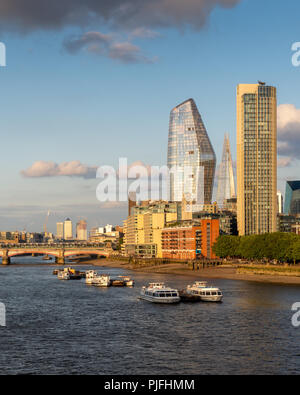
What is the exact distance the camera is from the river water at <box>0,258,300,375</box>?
51.3 meters

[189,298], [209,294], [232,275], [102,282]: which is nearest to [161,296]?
[189,298]

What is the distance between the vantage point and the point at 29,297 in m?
107

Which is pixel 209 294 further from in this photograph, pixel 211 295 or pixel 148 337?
pixel 148 337

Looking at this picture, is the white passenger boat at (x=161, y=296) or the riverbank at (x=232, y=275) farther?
the riverbank at (x=232, y=275)

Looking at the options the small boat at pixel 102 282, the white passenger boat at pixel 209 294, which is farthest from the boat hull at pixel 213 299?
the small boat at pixel 102 282

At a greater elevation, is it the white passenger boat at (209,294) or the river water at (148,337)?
the white passenger boat at (209,294)

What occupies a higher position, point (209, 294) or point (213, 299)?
point (209, 294)

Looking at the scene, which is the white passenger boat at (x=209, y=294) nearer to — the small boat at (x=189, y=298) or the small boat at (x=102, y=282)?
the small boat at (x=189, y=298)

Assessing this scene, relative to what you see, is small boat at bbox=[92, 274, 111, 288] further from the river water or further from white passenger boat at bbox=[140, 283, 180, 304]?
white passenger boat at bbox=[140, 283, 180, 304]

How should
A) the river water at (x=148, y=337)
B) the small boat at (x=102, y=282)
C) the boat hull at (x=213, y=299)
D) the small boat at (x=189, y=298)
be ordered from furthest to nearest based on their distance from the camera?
the small boat at (x=102, y=282), the small boat at (x=189, y=298), the boat hull at (x=213, y=299), the river water at (x=148, y=337)

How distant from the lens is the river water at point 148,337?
5134 cm

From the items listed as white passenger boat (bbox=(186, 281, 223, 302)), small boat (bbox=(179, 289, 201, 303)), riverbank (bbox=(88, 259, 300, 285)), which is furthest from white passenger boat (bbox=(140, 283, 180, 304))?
riverbank (bbox=(88, 259, 300, 285))

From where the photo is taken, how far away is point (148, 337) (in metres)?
64.3
